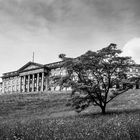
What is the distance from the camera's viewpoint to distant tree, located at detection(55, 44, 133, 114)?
78.8 ft

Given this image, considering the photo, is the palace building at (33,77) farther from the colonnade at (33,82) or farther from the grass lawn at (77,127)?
the grass lawn at (77,127)

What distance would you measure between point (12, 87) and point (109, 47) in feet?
313

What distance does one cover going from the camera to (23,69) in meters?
105

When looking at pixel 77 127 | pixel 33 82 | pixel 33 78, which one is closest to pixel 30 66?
pixel 33 78

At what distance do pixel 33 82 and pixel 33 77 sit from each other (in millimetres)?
2250

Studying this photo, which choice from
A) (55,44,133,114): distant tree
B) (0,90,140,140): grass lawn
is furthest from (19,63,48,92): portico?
(55,44,133,114): distant tree

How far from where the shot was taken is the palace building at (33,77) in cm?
9419

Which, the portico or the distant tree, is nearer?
the distant tree

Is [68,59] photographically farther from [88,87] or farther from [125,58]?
[125,58]

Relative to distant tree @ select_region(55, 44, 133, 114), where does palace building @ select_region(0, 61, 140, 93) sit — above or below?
above

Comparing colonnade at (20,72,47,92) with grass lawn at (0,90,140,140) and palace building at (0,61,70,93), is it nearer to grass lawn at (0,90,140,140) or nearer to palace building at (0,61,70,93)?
palace building at (0,61,70,93)

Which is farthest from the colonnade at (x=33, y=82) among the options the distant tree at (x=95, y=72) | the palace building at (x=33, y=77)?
the distant tree at (x=95, y=72)

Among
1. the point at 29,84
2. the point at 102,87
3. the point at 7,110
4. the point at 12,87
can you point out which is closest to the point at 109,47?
the point at 102,87

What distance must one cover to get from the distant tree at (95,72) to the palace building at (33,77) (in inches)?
2506
